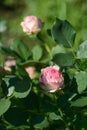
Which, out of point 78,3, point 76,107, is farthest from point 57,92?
point 78,3

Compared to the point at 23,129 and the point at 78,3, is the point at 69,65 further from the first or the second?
the point at 78,3

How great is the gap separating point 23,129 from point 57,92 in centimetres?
14

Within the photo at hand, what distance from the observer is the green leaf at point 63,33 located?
1.02 metres

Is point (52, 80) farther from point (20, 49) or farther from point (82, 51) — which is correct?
point (20, 49)

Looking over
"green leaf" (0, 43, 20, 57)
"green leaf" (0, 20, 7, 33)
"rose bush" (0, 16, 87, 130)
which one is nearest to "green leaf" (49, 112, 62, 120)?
"rose bush" (0, 16, 87, 130)

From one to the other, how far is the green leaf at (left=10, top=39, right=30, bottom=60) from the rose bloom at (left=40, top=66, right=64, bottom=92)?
0.28 metres

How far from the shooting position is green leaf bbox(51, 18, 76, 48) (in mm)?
1021

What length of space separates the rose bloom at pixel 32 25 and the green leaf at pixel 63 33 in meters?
0.18

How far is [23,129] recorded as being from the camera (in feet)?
3.63

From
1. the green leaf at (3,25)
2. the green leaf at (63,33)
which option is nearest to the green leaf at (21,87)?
the green leaf at (63,33)

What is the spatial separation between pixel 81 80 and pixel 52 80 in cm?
7

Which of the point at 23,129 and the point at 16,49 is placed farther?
the point at 16,49

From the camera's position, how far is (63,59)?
3.28 feet

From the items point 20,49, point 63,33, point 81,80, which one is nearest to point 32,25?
point 20,49
